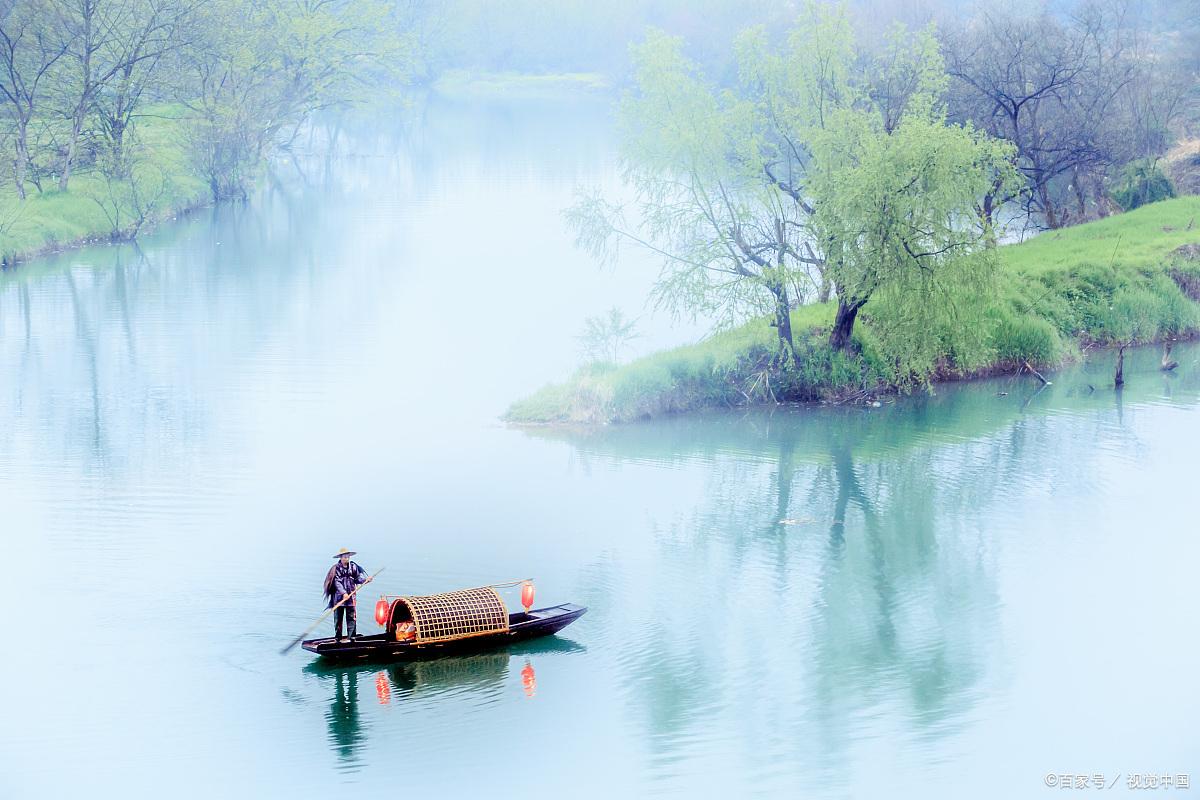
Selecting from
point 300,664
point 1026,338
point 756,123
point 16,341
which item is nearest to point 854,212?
point 756,123

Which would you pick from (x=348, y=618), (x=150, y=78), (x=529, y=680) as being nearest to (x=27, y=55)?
(x=150, y=78)

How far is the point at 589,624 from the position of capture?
25109 millimetres

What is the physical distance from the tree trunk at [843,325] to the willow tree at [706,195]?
4.38 feet

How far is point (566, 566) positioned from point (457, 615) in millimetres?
5215

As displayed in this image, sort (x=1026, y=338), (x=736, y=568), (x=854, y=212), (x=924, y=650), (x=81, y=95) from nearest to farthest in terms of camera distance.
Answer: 1. (x=924, y=650)
2. (x=736, y=568)
3. (x=854, y=212)
4. (x=1026, y=338)
5. (x=81, y=95)

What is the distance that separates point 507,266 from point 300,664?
39.2 meters

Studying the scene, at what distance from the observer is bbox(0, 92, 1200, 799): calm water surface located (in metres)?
21.1

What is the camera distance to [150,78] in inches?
2847

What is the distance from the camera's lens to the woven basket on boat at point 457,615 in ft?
75.0

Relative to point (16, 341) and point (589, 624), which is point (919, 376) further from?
point (16, 341)

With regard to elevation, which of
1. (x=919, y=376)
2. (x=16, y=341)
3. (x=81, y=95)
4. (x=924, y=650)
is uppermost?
(x=81, y=95)

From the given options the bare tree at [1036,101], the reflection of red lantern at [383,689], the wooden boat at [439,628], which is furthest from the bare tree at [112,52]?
the reflection of red lantern at [383,689]

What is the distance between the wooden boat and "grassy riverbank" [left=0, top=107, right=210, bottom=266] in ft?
141

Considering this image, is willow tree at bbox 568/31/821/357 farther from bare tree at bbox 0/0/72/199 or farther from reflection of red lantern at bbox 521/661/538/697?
bare tree at bbox 0/0/72/199
